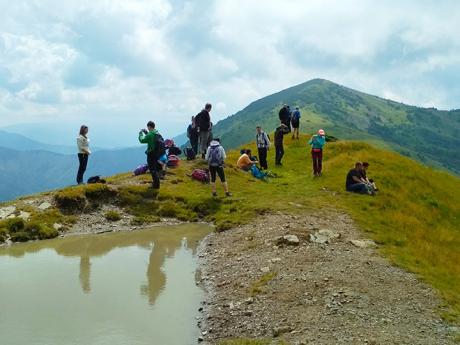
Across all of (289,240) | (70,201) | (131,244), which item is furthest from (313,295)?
(70,201)

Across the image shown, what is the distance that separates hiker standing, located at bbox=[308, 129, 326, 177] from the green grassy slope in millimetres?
979

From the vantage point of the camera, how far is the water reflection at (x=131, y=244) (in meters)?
16.8

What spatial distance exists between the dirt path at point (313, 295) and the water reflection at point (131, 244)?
5.29 ft

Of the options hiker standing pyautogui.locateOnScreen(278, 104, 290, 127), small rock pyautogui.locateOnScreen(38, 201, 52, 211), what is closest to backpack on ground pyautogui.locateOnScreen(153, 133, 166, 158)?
small rock pyautogui.locateOnScreen(38, 201, 52, 211)

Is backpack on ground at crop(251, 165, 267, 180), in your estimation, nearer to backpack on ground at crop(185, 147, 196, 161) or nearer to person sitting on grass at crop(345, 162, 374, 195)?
backpack on ground at crop(185, 147, 196, 161)

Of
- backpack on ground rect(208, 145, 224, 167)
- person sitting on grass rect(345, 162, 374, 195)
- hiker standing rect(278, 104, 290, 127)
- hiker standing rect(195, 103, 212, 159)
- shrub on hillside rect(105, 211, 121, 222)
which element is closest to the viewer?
shrub on hillside rect(105, 211, 121, 222)

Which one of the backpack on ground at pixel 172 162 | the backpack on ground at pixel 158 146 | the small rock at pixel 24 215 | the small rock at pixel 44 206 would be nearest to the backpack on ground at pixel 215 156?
the backpack on ground at pixel 158 146

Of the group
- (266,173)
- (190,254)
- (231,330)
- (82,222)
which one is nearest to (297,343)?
(231,330)

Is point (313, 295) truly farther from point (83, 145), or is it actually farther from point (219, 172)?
point (83, 145)

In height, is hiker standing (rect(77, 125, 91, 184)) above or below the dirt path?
above

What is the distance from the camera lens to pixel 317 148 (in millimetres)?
32594

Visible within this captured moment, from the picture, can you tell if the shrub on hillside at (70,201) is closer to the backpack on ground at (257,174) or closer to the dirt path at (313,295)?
the dirt path at (313,295)

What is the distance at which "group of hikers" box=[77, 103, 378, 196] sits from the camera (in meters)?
26.9

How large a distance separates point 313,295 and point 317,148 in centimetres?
2065
